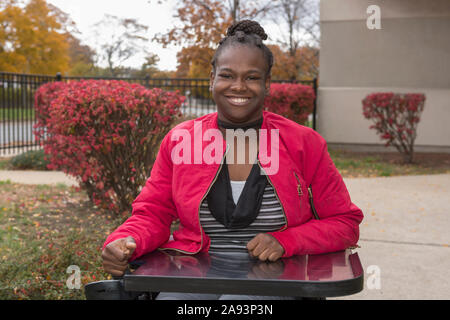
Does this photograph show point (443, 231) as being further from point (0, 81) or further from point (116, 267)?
point (0, 81)

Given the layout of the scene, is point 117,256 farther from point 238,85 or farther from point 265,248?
point 238,85

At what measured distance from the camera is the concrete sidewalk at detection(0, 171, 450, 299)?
3625 mm

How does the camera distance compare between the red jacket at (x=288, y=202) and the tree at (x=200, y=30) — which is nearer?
the red jacket at (x=288, y=202)

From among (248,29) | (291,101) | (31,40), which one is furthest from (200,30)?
(31,40)

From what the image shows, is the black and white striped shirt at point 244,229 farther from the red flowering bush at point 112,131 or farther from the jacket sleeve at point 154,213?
the red flowering bush at point 112,131

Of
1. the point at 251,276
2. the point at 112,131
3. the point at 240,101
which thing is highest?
the point at 240,101

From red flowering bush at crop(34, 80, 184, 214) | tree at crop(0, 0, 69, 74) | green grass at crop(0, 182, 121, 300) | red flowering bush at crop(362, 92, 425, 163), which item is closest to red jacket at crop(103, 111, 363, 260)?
green grass at crop(0, 182, 121, 300)

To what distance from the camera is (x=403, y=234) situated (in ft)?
16.2

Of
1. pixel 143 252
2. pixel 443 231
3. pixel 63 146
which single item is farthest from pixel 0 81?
pixel 143 252

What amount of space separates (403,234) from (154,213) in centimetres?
367

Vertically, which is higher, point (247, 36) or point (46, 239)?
point (247, 36)

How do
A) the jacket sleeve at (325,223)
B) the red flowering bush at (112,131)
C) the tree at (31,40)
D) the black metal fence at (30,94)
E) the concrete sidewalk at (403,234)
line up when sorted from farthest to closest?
the tree at (31,40)
the black metal fence at (30,94)
the red flowering bush at (112,131)
the concrete sidewalk at (403,234)
the jacket sleeve at (325,223)

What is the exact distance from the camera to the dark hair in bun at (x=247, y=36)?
6.11 feet

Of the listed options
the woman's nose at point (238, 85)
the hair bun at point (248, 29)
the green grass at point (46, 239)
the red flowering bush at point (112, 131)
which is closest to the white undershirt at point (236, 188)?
the woman's nose at point (238, 85)
